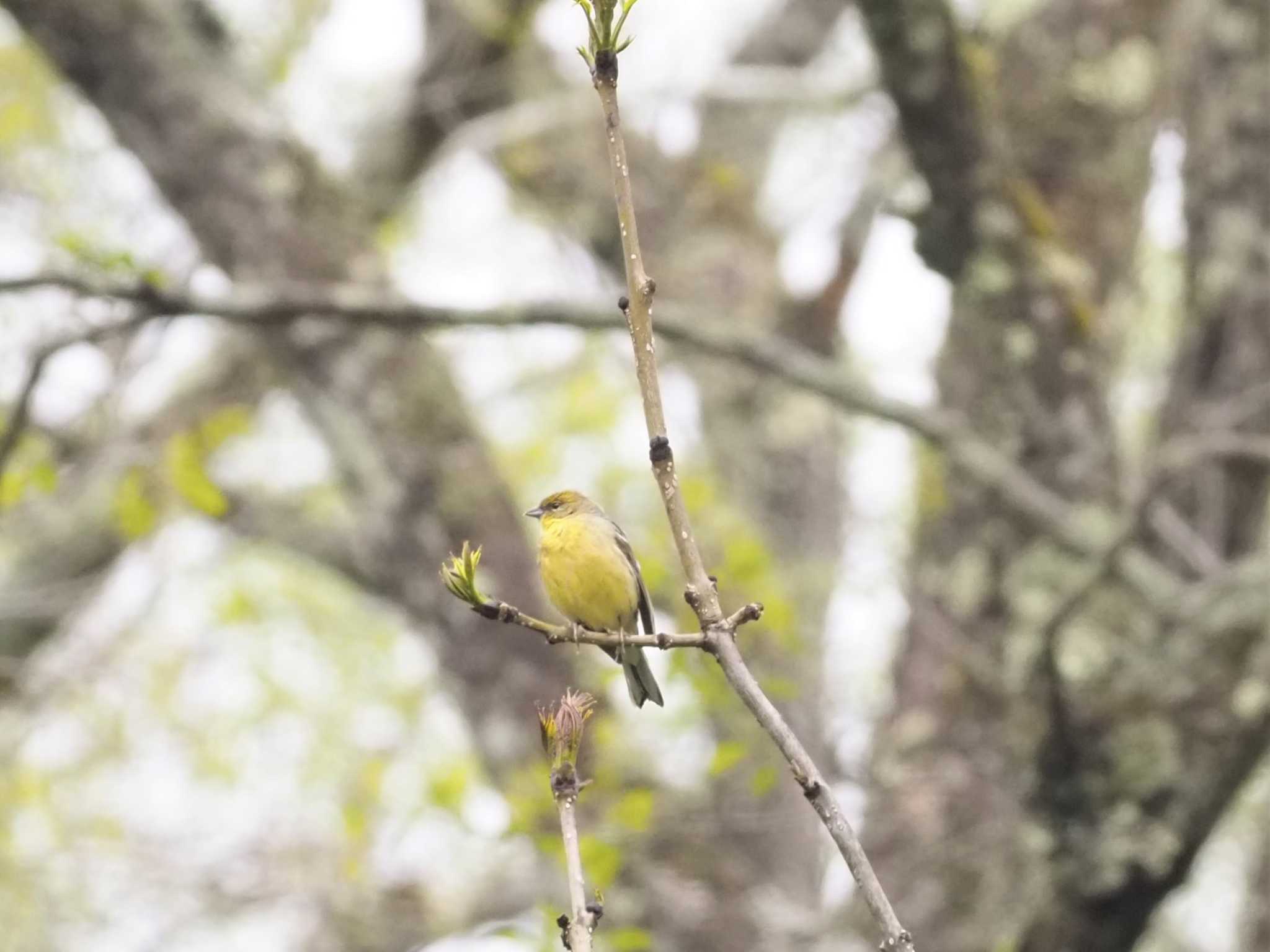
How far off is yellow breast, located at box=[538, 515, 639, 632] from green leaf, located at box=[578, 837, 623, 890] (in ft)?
2.79

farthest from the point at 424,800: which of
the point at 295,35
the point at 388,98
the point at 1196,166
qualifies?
the point at 295,35

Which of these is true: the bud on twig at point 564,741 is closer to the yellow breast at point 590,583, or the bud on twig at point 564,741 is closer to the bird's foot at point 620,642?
the bird's foot at point 620,642

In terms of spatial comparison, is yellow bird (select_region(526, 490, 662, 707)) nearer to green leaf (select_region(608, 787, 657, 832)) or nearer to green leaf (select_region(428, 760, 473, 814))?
green leaf (select_region(608, 787, 657, 832))

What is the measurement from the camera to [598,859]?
12.9ft

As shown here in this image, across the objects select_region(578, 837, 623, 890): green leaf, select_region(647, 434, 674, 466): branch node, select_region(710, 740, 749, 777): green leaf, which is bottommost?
select_region(647, 434, 674, 466): branch node

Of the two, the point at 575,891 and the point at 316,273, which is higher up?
the point at 316,273

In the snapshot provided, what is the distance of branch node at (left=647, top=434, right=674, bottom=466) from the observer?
5.26 ft

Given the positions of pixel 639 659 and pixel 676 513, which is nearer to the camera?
pixel 676 513

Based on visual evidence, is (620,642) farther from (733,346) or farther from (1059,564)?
(1059,564)

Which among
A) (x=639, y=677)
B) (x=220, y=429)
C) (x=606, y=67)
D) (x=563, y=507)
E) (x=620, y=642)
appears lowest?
(x=620, y=642)

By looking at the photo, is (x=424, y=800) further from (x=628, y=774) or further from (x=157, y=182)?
(x=157, y=182)

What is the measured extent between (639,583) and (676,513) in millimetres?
1906

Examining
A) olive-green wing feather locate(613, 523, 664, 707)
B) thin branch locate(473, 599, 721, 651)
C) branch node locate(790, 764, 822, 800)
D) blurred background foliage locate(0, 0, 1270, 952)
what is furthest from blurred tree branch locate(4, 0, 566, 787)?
branch node locate(790, 764, 822, 800)

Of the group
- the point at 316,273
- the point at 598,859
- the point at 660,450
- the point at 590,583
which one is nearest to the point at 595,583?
the point at 590,583
